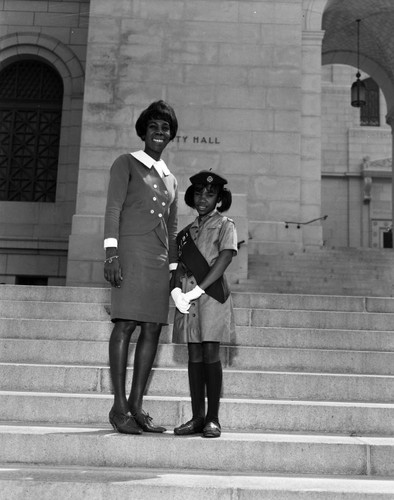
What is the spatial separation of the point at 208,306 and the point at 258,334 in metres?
2.04

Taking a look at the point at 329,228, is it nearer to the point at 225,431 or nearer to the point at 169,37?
the point at 169,37

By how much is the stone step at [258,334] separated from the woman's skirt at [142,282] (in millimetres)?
1852

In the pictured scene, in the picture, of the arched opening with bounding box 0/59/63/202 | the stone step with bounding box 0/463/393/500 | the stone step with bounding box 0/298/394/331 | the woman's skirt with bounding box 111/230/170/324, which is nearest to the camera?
the stone step with bounding box 0/463/393/500

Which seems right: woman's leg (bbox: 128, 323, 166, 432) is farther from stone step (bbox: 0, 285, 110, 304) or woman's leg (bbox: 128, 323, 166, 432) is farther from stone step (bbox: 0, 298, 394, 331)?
stone step (bbox: 0, 285, 110, 304)

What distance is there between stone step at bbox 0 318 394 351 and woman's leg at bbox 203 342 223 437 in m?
1.86

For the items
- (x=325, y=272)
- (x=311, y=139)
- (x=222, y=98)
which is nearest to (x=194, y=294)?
(x=325, y=272)

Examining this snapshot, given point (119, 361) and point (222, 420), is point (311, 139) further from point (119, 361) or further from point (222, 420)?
point (119, 361)

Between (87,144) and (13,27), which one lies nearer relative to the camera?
(87,144)

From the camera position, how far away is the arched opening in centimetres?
1445

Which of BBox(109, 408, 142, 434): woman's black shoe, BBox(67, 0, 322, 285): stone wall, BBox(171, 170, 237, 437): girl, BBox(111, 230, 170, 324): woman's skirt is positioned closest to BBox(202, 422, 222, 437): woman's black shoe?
BBox(171, 170, 237, 437): girl

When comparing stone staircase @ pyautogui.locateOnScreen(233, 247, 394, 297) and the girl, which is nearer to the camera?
the girl

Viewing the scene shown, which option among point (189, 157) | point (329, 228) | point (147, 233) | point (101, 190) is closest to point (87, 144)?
point (101, 190)

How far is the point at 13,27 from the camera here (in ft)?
48.5

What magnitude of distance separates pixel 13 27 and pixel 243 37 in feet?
20.1
